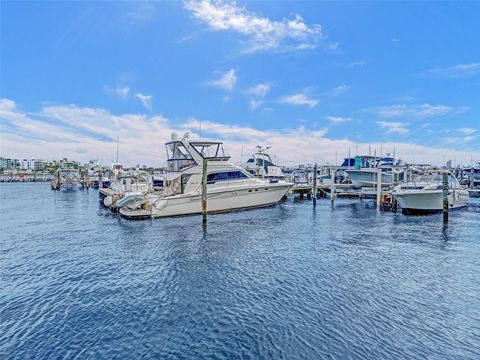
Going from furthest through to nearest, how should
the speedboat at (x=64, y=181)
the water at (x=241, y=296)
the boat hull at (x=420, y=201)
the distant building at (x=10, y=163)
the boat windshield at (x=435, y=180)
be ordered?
the distant building at (x=10, y=163) → the speedboat at (x=64, y=181) → the boat windshield at (x=435, y=180) → the boat hull at (x=420, y=201) → the water at (x=241, y=296)

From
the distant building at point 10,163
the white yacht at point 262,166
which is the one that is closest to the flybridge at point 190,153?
the white yacht at point 262,166

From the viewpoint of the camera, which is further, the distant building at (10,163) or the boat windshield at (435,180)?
the distant building at (10,163)

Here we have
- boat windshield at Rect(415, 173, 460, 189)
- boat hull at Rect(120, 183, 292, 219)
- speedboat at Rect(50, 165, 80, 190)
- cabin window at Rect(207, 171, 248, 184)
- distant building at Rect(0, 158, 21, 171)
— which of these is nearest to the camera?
boat hull at Rect(120, 183, 292, 219)

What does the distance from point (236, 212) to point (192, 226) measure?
6820 millimetres

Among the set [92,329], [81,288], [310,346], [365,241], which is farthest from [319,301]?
[365,241]

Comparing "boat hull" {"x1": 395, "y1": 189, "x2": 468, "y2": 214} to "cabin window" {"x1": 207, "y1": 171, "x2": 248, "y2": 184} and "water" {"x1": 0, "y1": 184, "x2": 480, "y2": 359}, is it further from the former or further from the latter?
"cabin window" {"x1": 207, "y1": 171, "x2": 248, "y2": 184}

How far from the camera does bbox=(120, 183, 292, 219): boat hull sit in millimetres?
22547

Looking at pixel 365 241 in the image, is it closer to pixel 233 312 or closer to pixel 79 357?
pixel 233 312

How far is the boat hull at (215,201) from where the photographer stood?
2255cm

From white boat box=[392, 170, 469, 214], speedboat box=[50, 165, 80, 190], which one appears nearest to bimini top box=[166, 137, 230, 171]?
white boat box=[392, 170, 469, 214]

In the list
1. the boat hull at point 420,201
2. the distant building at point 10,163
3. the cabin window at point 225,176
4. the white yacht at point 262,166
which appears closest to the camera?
the boat hull at point 420,201

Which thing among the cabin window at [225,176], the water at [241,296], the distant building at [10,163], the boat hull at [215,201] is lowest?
the water at [241,296]

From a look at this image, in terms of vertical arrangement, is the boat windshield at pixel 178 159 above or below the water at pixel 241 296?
above

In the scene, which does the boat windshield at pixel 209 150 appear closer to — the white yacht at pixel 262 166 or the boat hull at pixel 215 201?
the boat hull at pixel 215 201
